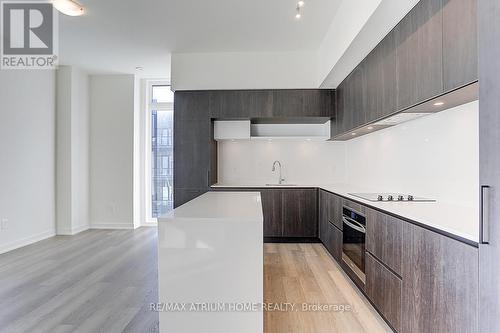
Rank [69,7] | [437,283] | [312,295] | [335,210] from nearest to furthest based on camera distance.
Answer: [437,283], [312,295], [69,7], [335,210]

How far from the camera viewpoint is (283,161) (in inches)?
205

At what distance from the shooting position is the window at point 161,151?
6055 millimetres

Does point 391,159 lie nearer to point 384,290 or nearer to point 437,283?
point 384,290

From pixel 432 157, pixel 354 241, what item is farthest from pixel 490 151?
pixel 354 241

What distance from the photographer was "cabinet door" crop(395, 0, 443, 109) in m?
1.90

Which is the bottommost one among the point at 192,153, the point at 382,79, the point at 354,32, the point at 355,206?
the point at 355,206

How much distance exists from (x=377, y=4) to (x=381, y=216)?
152 centimetres

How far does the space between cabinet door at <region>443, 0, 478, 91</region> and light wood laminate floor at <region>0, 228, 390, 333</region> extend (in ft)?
5.73

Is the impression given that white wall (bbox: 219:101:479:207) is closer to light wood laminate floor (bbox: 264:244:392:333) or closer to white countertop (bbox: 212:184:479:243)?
white countertop (bbox: 212:184:479:243)

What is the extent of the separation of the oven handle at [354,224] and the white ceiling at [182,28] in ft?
7.24

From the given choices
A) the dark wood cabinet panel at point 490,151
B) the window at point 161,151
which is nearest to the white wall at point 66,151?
the window at point 161,151

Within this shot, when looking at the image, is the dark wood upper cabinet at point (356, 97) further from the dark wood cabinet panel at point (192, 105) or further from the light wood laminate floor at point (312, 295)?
the dark wood cabinet panel at point (192, 105)

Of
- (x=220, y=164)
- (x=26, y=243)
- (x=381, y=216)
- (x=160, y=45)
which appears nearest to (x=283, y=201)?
(x=220, y=164)

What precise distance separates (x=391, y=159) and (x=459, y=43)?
1944mm
